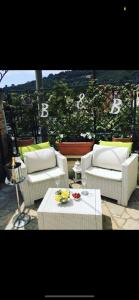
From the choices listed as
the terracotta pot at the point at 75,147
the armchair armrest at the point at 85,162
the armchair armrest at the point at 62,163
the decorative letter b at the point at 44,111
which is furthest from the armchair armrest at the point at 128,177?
the decorative letter b at the point at 44,111

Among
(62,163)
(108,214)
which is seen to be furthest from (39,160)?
(108,214)

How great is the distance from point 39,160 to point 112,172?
1.14 m

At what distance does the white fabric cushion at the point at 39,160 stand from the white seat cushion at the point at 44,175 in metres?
0.08

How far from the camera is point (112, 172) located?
3.63 meters

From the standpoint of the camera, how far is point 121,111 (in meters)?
4.68

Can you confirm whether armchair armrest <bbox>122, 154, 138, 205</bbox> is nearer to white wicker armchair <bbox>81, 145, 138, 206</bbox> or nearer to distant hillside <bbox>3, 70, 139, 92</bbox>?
white wicker armchair <bbox>81, 145, 138, 206</bbox>

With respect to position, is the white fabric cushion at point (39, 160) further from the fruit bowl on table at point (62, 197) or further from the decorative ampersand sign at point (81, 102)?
the decorative ampersand sign at point (81, 102)

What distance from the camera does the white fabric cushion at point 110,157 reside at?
3667 millimetres

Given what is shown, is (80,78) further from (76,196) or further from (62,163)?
(76,196)

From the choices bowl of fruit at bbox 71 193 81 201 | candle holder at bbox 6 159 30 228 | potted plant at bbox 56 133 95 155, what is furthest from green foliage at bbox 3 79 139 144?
bowl of fruit at bbox 71 193 81 201

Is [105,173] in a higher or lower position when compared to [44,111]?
lower

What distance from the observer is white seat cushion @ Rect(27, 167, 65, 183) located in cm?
358

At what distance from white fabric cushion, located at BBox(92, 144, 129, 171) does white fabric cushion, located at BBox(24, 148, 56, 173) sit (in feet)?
2.25
